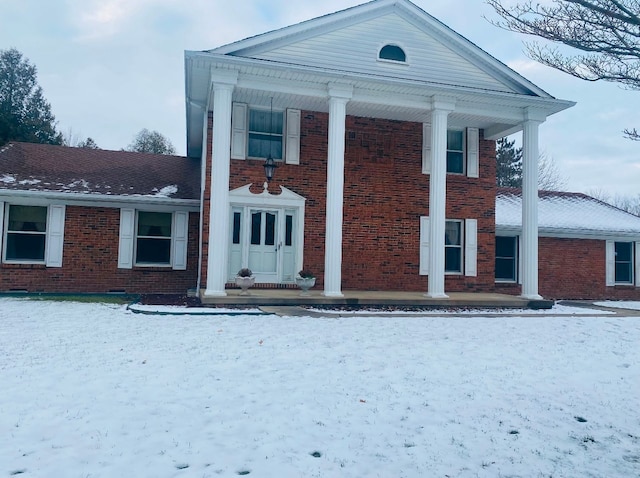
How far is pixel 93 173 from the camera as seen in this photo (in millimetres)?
14477

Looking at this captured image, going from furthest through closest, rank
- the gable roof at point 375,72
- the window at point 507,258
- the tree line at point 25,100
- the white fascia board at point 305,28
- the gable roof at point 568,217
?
the tree line at point 25,100
the window at point 507,258
the gable roof at point 568,217
the white fascia board at point 305,28
the gable roof at point 375,72

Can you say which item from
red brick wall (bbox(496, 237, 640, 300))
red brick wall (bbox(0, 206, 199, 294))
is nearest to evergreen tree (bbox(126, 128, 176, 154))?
red brick wall (bbox(0, 206, 199, 294))

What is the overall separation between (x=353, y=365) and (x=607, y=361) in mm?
3307

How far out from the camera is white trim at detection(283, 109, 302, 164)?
12.7m

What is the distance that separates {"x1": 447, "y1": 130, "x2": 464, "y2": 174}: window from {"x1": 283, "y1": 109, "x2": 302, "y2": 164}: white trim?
444 cm

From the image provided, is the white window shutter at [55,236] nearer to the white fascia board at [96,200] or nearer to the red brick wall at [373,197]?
the white fascia board at [96,200]

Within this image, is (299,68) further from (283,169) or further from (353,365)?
(353,365)

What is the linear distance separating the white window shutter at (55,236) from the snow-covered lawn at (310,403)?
572cm

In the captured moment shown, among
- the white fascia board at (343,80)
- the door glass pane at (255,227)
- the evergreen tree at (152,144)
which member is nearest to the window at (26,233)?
the door glass pane at (255,227)

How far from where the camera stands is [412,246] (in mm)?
13516

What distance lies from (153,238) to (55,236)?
95.9 inches

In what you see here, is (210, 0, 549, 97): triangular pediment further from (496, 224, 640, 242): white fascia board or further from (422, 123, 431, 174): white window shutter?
(496, 224, 640, 242): white fascia board

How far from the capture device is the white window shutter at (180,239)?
13.8m

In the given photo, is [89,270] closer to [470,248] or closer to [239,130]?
[239,130]
